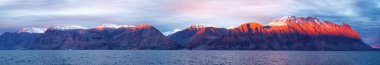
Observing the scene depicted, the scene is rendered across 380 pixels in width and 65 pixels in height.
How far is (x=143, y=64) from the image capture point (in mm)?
118250

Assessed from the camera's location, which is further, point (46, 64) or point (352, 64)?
point (352, 64)

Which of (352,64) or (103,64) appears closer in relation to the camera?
(103,64)

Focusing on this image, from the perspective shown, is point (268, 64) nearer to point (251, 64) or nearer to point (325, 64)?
point (251, 64)

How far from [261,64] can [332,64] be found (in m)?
21.2

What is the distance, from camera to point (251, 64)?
117375 mm

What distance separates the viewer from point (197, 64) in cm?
11781

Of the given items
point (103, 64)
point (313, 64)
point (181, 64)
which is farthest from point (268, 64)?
point (103, 64)

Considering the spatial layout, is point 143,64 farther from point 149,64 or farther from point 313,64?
point 313,64

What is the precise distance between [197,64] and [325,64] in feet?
120

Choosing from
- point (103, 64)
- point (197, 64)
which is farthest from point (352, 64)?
point (103, 64)

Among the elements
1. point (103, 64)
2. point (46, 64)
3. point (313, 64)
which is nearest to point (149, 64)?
point (103, 64)

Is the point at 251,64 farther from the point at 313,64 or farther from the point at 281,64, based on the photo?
the point at 313,64

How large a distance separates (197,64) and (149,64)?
1334cm

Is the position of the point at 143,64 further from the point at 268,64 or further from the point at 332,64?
the point at 332,64
